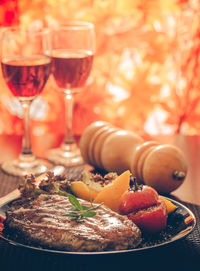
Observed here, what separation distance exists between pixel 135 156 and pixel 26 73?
15.4 inches

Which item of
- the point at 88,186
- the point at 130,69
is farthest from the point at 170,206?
the point at 130,69

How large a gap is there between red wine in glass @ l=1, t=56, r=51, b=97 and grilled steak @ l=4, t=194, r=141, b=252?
0.61 metres

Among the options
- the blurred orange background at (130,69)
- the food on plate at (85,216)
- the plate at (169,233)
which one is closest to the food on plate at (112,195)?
the food on plate at (85,216)

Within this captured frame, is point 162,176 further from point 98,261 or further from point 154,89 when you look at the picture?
point 154,89

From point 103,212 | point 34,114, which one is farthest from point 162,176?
point 34,114

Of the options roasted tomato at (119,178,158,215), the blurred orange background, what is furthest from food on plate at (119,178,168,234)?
the blurred orange background

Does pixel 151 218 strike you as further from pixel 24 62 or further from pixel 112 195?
pixel 24 62

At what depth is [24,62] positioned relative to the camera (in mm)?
1495

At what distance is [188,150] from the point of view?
67.6 inches

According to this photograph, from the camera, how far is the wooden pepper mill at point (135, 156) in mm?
1303

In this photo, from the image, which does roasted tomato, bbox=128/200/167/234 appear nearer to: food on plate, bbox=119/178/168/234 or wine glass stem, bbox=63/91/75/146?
food on plate, bbox=119/178/168/234

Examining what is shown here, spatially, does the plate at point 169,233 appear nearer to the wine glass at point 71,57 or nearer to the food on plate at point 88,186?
the food on plate at point 88,186

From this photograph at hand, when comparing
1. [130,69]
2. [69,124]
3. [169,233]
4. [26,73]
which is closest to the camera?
[169,233]

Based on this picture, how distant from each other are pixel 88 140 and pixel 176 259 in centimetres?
66
